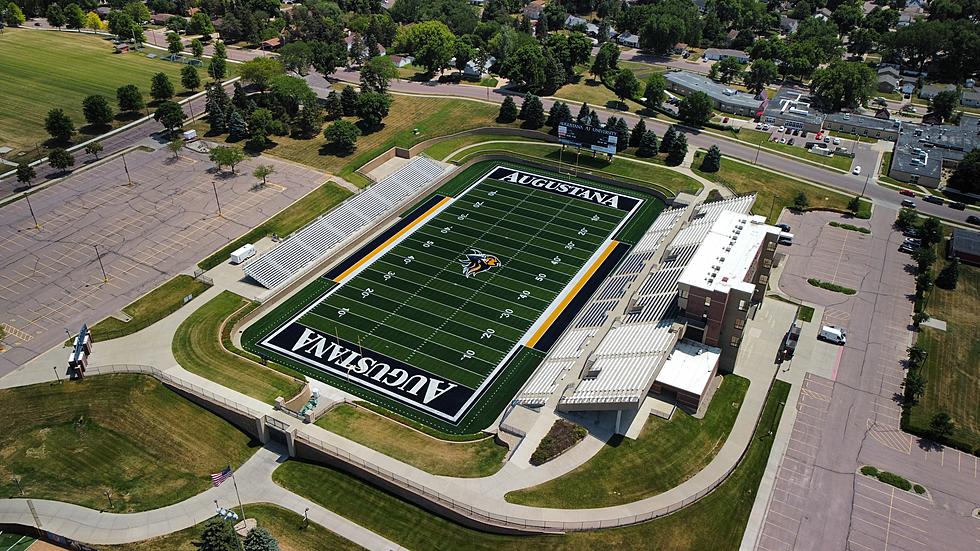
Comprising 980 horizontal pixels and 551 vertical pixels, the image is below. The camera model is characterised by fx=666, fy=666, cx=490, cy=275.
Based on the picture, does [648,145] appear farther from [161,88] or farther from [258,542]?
[161,88]

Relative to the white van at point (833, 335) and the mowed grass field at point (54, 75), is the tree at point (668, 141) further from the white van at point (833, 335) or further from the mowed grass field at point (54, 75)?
the mowed grass field at point (54, 75)

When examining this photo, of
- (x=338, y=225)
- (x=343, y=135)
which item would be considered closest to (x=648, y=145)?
(x=343, y=135)

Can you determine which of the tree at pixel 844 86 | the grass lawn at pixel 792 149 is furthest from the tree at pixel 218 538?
the tree at pixel 844 86

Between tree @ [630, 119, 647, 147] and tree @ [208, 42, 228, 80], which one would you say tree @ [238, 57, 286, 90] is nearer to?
tree @ [208, 42, 228, 80]

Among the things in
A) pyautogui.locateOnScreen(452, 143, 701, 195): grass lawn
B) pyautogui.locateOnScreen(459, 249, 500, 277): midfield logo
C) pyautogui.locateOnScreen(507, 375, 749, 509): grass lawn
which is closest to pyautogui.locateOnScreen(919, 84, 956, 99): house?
pyautogui.locateOnScreen(452, 143, 701, 195): grass lawn

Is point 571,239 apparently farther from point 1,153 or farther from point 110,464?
point 1,153
